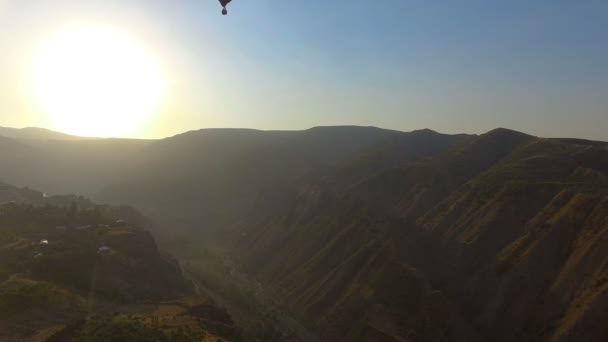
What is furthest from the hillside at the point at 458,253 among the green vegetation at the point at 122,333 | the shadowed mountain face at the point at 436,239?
the green vegetation at the point at 122,333

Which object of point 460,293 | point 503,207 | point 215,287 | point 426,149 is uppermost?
point 426,149

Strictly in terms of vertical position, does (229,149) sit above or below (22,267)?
above

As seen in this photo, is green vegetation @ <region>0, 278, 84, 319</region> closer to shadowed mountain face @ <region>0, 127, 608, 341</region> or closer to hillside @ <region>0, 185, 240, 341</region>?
hillside @ <region>0, 185, 240, 341</region>

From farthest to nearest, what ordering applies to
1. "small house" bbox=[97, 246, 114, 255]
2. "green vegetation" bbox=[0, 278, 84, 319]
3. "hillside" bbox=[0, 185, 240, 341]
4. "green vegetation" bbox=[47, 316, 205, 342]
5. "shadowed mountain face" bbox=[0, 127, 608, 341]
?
"small house" bbox=[97, 246, 114, 255], "shadowed mountain face" bbox=[0, 127, 608, 341], "green vegetation" bbox=[0, 278, 84, 319], "hillside" bbox=[0, 185, 240, 341], "green vegetation" bbox=[47, 316, 205, 342]

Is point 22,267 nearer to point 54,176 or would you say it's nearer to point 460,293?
point 460,293

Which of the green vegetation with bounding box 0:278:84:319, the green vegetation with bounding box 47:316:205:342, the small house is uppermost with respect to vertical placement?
the small house

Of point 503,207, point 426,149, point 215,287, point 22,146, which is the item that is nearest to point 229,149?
point 426,149

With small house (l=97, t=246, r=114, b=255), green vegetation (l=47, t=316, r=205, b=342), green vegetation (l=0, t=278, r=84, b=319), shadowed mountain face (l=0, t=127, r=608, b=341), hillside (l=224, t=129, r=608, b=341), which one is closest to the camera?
green vegetation (l=47, t=316, r=205, b=342)

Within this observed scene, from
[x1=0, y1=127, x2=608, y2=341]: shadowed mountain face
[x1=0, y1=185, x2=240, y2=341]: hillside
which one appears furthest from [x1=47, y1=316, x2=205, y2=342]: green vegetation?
[x1=0, y1=127, x2=608, y2=341]: shadowed mountain face

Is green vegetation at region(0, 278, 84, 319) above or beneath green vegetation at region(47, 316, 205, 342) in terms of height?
above
